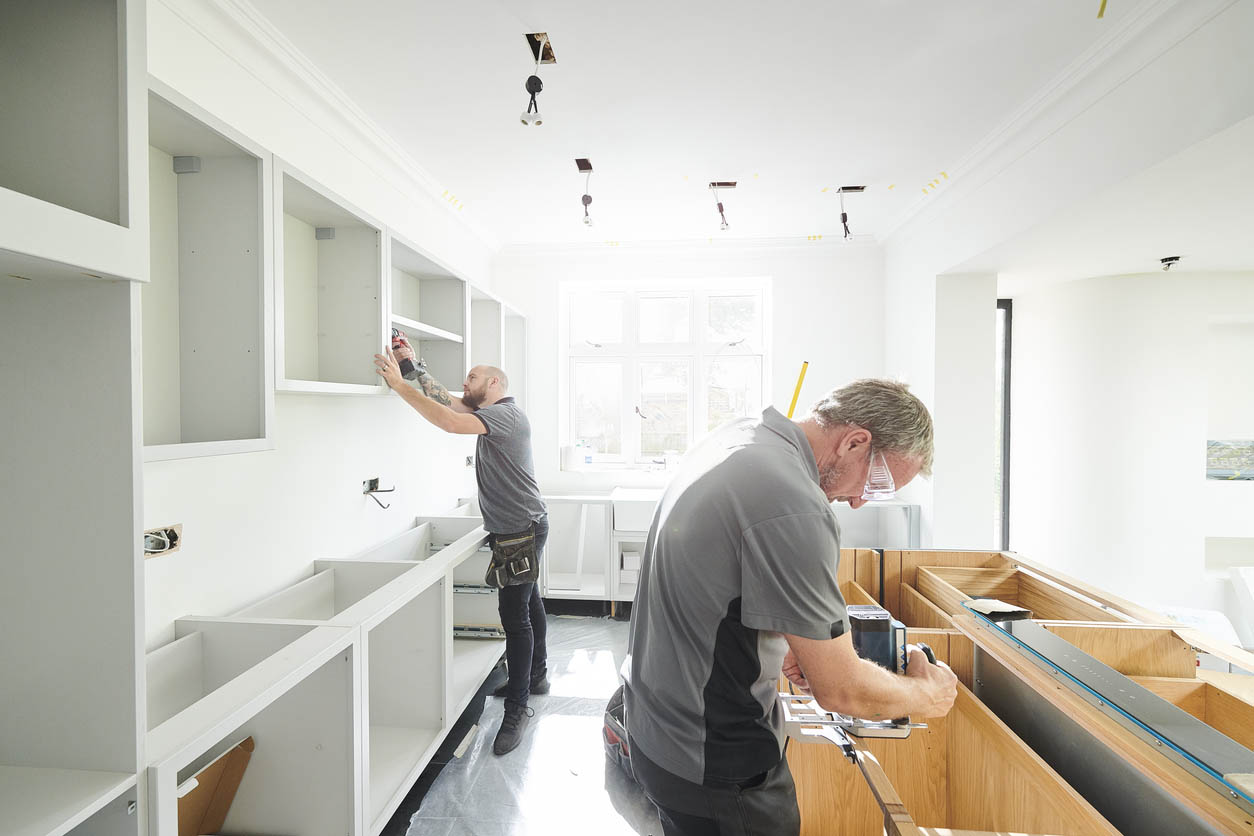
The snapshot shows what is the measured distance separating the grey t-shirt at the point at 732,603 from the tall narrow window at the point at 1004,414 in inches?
153

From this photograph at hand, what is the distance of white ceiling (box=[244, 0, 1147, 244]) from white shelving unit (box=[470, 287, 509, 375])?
2.17 ft

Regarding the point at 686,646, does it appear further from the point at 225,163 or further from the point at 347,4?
the point at 347,4

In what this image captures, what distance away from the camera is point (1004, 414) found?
13.4 feet

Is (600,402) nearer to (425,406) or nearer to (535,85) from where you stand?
(425,406)

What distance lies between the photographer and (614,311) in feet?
15.0

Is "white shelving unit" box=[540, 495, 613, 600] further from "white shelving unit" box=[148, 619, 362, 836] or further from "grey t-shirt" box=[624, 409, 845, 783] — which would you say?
"grey t-shirt" box=[624, 409, 845, 783]

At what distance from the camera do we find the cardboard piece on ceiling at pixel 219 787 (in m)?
1.51

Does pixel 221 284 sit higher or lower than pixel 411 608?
higher

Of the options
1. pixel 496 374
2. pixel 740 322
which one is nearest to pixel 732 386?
pixel 740 322

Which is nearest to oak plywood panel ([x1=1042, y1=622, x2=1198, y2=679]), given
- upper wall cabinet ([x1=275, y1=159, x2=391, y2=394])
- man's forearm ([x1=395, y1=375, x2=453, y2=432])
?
man's forearm ([x1=395, y1=375, x2=453, y2=432])

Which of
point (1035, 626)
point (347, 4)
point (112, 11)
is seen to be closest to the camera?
point (112, 11)

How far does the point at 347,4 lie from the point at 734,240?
2937mm

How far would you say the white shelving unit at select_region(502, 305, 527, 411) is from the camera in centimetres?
422

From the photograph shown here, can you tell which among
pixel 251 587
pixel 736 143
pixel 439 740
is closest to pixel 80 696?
pixel 251 587
